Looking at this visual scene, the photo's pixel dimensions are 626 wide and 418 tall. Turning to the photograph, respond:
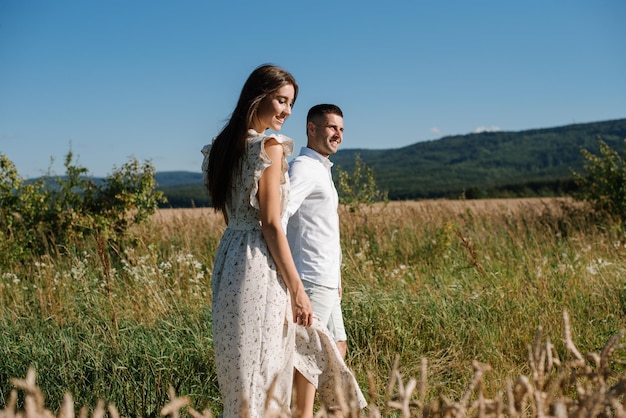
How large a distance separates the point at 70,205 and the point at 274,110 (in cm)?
647

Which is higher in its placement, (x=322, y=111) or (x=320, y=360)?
(x=322, y=111)

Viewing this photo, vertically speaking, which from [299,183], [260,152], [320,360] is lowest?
[320,360]

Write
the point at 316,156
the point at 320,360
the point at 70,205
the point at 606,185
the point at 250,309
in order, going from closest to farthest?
the point at 250,309 → the point at 320,360 → the point at 316,156 → the point at 70,205 → the point at 606,185

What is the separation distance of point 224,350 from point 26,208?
6.50 metres

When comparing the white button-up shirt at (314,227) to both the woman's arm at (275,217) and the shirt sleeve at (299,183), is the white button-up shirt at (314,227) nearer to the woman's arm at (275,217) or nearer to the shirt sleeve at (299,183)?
the shirt sleeve at (299,183)

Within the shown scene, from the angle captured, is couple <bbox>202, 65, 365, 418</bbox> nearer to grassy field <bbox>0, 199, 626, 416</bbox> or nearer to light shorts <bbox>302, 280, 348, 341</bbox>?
light shorts <bbox>302, 280, 348, 341</bbox>

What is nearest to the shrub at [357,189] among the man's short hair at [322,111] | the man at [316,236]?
the man's short hair at [322,111]

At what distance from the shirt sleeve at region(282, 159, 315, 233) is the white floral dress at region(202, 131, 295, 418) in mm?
415

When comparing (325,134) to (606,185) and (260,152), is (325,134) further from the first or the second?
(606,185)

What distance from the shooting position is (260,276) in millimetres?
2430

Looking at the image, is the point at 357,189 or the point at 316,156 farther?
the point at 357,189

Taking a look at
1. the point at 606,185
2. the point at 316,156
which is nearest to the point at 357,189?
the point at 606,185

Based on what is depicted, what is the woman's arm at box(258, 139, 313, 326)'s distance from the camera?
2.42 meters

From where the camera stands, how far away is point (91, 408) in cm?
338
